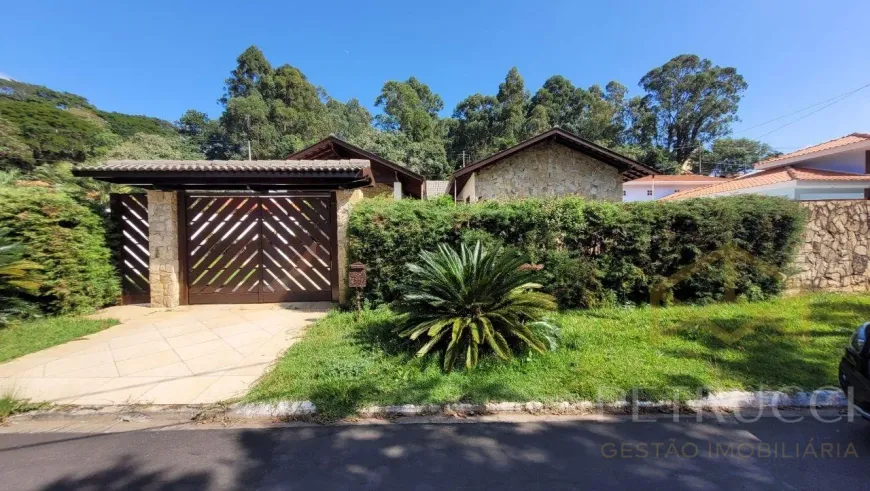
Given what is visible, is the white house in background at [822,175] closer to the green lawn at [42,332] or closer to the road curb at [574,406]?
the road curb at [574,406]

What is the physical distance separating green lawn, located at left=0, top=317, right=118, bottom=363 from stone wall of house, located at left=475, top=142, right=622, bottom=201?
10860 millimetres

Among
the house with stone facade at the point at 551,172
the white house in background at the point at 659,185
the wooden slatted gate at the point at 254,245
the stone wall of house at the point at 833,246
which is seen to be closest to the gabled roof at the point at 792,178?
the house with stone facade at the point at 551,172

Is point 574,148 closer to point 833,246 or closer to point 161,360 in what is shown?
point 833,246

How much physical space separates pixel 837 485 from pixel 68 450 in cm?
569

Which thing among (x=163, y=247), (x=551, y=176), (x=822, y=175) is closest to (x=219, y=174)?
(x=163, y=247)

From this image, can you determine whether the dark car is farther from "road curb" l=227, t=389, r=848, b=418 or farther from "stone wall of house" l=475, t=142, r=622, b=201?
"stone wall of house" l=475, t=142, r=622, b=201

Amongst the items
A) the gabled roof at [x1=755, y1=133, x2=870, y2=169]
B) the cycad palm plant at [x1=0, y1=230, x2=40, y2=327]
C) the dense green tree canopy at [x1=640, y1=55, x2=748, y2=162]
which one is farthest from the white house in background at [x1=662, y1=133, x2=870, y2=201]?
the dense green tree canopy at [x1=640, y1=55, x2=748, y2=162]

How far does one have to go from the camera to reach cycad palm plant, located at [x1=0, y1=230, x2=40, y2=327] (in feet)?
17.3

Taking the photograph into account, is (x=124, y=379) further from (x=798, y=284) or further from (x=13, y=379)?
(x=798, y=284)

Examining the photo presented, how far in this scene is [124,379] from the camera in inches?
159

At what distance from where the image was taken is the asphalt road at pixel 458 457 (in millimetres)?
2443

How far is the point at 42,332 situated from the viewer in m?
5.35

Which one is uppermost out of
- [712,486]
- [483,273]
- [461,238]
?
[461,238]

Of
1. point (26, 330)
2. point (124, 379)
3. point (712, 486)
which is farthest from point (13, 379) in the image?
point (712, 486)
